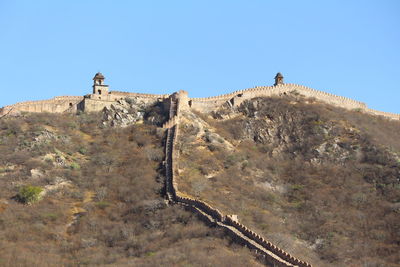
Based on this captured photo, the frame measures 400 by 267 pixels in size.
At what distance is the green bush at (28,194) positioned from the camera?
61062mm

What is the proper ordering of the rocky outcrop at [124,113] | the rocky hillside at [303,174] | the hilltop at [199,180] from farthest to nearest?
the rocky outcrop at [124,113] < the rocky hillside at [303,174] < the hilltop at [199,180]

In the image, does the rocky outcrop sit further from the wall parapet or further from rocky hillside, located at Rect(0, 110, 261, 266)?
the wall parapet

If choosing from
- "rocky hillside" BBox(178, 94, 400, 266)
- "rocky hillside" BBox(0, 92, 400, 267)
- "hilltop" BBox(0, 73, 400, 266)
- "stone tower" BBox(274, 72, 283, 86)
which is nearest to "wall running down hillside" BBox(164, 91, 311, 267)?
"hilltop" BBox(0, 73, 400, 266)

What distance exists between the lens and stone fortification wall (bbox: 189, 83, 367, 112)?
80375mm

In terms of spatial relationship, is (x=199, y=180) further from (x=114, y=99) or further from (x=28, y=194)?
(x=114, y=99)

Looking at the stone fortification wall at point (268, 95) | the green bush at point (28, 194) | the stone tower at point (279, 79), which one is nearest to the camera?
the green bush at point (28, 194)

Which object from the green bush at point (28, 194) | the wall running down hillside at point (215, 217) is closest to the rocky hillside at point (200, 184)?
the green bush at point (28, 194)

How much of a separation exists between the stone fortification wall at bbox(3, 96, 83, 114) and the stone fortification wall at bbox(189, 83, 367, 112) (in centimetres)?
1183

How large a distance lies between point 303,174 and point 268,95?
51.9 ft

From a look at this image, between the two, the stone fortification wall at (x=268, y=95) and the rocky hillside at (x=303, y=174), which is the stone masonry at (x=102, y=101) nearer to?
the stone fortification wall at (x=268, y=95)

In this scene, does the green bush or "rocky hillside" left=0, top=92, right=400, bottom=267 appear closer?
"rocky hillside" left=0, top=92, right=400, bottom=267

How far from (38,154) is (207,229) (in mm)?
21094

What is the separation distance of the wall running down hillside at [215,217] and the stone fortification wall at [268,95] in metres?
6.23

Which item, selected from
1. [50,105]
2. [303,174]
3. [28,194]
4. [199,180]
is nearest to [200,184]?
[199,180]
